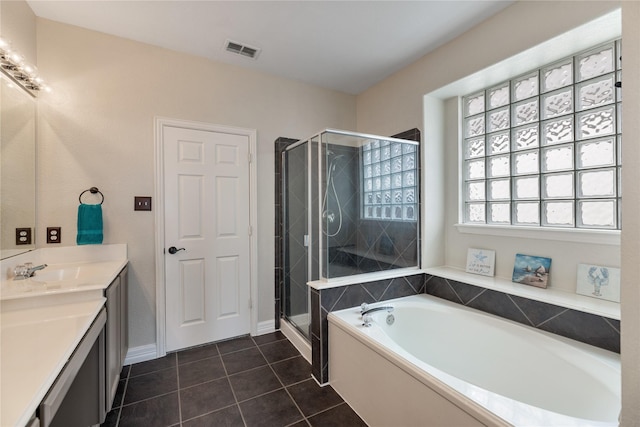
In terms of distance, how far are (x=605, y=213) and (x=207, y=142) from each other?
10.2ft

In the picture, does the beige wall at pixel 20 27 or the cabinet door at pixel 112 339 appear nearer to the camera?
the cabinet door at pixel 112 339

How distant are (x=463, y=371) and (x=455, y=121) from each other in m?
2.11

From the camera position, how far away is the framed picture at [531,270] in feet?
6.33

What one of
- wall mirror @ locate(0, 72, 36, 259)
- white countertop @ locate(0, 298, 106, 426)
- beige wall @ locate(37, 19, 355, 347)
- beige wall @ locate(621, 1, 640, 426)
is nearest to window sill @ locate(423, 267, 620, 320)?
beige wall @ locate(621, 1, 640, 426)

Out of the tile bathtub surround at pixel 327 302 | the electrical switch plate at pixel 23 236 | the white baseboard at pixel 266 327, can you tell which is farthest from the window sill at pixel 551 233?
the electrical switch plate at pixel 23 236

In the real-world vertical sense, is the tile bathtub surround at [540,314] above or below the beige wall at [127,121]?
below

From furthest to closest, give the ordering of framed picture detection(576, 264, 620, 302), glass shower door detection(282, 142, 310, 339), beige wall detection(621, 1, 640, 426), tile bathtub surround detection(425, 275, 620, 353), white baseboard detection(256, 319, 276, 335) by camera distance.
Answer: white baseboard detection(256, 319, 276, 335) < glass shower door detection(282, 142, 310, 339) < framed picture detection(576, 264, 620, 302) < tile bathtub surround detection(425, 275, 620, 353) < beige wall detection(621, 1, 640, 426)

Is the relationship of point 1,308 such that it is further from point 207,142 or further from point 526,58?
point 526,58

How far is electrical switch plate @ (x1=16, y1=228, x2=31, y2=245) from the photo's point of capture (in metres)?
1.77

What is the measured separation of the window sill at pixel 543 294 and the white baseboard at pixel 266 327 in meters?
1.71

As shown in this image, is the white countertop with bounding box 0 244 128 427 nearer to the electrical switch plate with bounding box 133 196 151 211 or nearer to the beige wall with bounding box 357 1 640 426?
the electrical switch plate with bounding box 133 196 151 211

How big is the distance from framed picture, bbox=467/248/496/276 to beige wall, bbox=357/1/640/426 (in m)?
0.06

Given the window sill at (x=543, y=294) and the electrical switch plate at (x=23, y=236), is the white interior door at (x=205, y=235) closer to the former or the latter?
the electrical switch plate at (x=23, y=236)

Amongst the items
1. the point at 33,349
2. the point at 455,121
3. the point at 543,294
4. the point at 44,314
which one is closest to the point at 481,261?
the point at 543,294
